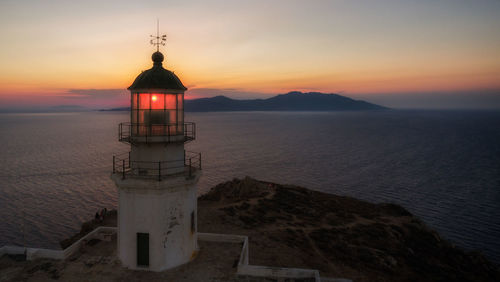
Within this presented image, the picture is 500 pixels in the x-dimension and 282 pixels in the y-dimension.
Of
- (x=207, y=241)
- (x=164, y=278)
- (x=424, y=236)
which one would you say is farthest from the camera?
(x=424, y=236)

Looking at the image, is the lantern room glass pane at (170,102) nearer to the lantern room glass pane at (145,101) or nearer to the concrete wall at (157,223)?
the lantern room glass pane at (145,101)

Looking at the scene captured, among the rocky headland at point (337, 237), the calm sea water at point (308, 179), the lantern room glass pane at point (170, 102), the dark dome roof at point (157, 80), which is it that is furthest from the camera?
the calm sea water at point (308, 179)

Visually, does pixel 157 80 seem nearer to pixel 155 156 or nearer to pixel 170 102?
pixel 170 102

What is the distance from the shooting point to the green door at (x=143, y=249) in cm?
1022

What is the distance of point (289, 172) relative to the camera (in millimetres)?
49656

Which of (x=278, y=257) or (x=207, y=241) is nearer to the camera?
(x=207, y=241)

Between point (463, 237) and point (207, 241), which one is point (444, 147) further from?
point (207, 241)

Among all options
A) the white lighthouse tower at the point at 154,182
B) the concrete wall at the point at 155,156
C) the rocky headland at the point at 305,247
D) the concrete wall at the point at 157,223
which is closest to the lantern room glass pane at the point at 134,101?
the white lighthouse tower at the point at 154,182

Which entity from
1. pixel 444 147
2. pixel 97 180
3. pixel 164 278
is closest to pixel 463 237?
pixel 164 278

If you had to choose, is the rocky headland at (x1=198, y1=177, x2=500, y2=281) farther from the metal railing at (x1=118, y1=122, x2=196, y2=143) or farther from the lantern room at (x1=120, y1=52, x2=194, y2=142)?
the lantern room at (x1=120, y1=52, x2=194, y2=142)

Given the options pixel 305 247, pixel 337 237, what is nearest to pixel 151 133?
pixel 305 247

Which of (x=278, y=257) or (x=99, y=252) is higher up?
(x=99, y=252)

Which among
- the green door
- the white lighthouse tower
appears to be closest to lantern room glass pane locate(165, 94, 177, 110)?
the white lighthouse tower

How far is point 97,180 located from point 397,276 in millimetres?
38544
